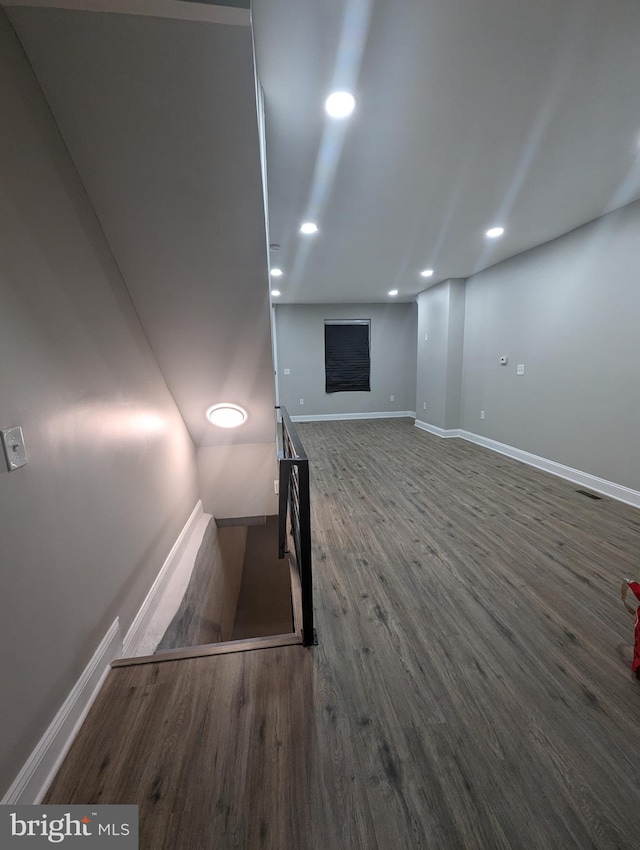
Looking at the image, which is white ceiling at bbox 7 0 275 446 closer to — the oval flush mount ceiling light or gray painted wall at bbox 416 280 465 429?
the oval flush mount ceiling light

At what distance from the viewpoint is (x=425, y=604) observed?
187 cm

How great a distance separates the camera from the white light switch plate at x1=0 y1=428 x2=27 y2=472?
962mm

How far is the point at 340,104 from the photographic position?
66.5 inches

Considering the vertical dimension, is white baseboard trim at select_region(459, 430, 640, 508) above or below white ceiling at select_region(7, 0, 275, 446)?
below

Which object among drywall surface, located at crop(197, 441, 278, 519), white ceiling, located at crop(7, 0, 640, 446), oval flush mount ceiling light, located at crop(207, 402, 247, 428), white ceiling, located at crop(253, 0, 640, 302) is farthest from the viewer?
drywall surface, located at crop(197, 441, 278, 519)

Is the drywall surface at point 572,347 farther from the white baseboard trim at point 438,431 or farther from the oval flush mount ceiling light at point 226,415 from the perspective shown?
the oval flush mount ceiling light at point 226,415

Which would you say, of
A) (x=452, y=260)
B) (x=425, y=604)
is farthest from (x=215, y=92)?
(x=452, y=260)

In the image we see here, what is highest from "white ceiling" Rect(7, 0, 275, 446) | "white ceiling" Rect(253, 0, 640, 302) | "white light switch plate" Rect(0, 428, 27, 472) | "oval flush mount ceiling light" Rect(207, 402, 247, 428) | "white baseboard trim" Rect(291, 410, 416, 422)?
"white ceiling" Rect(253, 0, 640, 302)

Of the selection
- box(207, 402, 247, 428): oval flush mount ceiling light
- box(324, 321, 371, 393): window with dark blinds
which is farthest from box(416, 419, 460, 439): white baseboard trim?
box(207, 402, 247, 428): oval flush mount ceiling light

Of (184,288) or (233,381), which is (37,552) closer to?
(184,288)

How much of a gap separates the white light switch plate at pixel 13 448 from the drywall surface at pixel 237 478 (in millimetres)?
2481

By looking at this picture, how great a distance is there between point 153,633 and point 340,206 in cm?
328

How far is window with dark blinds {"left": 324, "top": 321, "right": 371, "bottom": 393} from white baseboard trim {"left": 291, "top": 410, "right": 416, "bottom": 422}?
0.55m

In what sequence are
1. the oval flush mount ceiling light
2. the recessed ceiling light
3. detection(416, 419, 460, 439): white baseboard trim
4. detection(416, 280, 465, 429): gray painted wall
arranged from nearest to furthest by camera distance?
1. the recessed ceiling light
2. the oval flush mount ceiling light
3. detection(416, 280, 465, 429): gray painted wall
4. detection(416, 419, 460, 439): white baseboard trim
